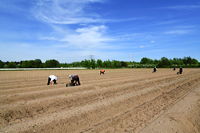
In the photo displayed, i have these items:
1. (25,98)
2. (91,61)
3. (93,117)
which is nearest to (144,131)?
(93,117)

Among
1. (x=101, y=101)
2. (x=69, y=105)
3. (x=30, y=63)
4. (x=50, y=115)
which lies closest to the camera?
(x=50, y=115)

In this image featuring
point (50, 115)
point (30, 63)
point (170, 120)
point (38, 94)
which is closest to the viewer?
point (170, 120)

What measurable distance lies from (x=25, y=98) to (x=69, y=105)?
3255 mm

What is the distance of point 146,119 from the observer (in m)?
7.18

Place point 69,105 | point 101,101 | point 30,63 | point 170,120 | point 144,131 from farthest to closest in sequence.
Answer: point 30,63 < point 101,101 < point 69,105 < point 170,120 < point 144,131

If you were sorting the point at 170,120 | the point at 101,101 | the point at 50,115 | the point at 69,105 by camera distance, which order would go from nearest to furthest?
the point at 170,120, the point at 50,115, the point at 69,105, the point at 101,101

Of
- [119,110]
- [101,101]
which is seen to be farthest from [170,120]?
[101,101]

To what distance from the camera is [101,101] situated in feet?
33.1

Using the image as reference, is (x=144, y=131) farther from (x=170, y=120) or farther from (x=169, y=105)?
(x=169, y=105)

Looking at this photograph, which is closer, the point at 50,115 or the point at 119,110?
the point at 50,115

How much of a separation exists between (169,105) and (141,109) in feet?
6.47

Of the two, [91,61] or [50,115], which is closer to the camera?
[50,115]

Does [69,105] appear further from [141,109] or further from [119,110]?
[141,109]

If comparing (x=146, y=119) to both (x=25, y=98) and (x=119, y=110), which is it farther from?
(x=25, y=98)
